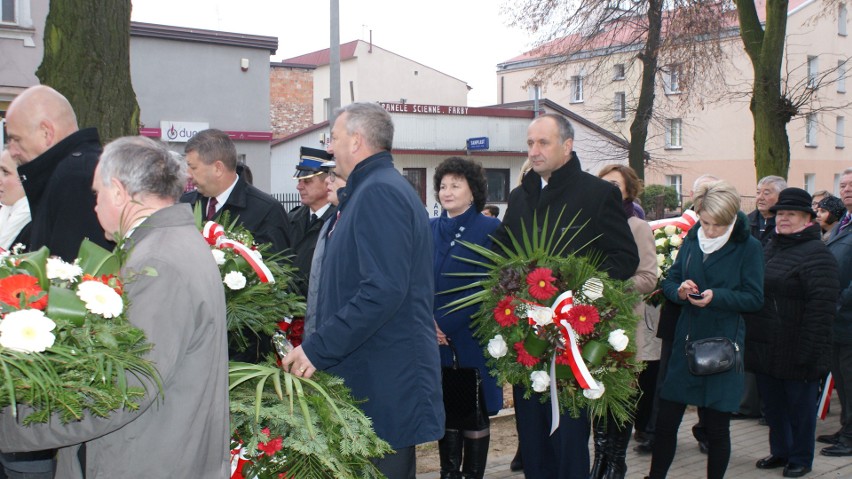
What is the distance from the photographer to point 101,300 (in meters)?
2.44

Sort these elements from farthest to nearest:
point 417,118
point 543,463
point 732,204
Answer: point 417,118 < point 732,204 < point 543,463

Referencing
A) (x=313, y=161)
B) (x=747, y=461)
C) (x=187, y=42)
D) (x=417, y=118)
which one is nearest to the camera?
(x=313, y=161)

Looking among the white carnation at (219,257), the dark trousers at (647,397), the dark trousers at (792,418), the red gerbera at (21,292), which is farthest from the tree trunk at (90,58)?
the dark trousers at (792,418)

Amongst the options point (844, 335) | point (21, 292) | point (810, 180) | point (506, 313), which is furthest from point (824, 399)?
point (810, 180)

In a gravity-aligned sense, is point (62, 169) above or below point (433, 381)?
above

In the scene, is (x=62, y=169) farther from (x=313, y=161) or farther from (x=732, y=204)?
(x=732, y=204)

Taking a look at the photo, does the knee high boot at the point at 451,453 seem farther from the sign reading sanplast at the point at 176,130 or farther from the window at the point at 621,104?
the sign reading sanplast at the point at 176,130

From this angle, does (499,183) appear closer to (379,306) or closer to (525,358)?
(525,358)

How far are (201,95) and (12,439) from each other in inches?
792

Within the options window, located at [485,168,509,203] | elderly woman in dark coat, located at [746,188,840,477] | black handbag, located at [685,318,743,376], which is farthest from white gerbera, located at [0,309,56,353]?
window, located at [485,168,509,203]

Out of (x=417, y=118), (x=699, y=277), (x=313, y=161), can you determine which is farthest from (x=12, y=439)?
(x=417, y=118)

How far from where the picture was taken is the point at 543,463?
469cm

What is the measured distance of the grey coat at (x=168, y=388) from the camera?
2.53 m

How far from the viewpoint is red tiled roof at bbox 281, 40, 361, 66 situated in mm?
46838
